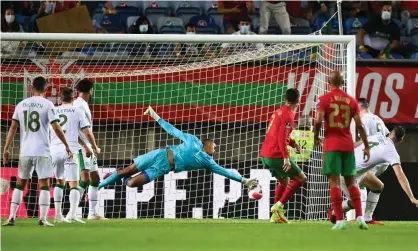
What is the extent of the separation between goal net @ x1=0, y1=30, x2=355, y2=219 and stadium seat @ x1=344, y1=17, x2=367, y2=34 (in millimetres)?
3369

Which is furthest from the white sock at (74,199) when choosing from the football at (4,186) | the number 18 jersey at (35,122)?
the football at (4,186)

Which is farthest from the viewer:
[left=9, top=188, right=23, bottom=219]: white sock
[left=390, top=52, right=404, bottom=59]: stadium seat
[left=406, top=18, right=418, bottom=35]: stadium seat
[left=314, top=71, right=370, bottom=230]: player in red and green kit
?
[left=406, top=18, right=418, bottom=35]: stadium seat

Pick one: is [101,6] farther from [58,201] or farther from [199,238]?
[199,238]

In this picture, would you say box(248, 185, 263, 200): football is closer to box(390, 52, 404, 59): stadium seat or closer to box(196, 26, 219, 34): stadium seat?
box(196, 26, 219, 34): stadium seat

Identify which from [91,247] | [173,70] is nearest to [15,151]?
[173,70]

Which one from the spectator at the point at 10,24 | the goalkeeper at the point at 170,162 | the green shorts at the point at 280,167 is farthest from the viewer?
the spectator at the point at 10,24

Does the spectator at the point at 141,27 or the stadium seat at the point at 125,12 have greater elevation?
the stadium seat at the point at 125,12

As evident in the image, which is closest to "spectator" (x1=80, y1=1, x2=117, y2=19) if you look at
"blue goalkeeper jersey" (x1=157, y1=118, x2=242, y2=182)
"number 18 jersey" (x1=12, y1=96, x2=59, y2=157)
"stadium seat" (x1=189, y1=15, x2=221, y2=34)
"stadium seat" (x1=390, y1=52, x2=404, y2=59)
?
"stadium seat" (x1=189, y1=15, x2=221, y2=34)

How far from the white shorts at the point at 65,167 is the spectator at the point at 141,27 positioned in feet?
18.8

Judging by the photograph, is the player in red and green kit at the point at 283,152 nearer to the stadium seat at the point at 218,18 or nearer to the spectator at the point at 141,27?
the spectator at the point at 141,27

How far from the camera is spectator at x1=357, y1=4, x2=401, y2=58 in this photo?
19.4m

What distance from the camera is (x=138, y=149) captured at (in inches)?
658

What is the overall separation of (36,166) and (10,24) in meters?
7.36

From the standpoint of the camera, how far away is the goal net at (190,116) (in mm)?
16297
